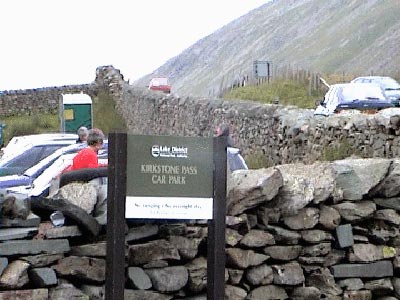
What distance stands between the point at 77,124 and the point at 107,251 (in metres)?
27.3

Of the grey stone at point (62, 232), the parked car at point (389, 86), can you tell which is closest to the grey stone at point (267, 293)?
the grey stone at point (62, 232)

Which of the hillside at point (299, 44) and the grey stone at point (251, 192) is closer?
the grey stone at point (251, 192)

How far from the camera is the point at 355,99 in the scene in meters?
24.5

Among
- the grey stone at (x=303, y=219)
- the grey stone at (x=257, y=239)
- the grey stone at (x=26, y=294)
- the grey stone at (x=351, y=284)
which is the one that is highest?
the grey stone at (x=303, y=219)

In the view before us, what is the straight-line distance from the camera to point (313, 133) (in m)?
17.6

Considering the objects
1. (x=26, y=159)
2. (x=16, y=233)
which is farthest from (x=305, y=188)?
(x=26, y=159)

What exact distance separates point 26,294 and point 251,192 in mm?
2313

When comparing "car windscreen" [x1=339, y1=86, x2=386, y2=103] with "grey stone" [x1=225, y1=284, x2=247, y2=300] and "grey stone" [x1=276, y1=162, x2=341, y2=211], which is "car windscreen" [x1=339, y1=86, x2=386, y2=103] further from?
"grey stone" [x1=225, y1=284, x2=247, y2=300]

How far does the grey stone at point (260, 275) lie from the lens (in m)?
8.88

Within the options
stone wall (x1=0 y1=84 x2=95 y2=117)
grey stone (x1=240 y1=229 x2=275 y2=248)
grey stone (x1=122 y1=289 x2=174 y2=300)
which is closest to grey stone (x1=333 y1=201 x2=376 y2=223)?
grey stone (x1=240 y1=229 x2=275 y2=248)

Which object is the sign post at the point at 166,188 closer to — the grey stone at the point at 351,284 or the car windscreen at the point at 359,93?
the grey stone at the point at 351,284

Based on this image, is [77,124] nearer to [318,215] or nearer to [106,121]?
[106,121]

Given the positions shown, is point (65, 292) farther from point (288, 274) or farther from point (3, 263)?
point (288, 274)

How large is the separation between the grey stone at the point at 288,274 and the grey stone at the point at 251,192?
66 centimetres
